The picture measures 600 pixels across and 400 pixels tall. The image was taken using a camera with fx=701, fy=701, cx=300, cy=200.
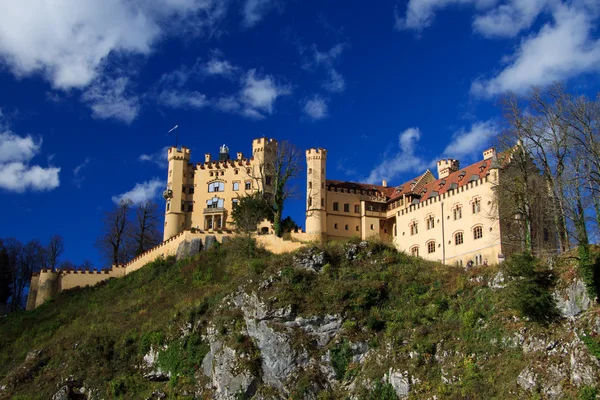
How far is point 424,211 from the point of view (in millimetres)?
61844

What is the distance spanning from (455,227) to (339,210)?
1250 centimetres

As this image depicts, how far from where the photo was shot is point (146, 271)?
64.1 meters

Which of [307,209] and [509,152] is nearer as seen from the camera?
[509,152]

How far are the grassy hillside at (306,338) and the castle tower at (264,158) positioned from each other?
1010 centimetres

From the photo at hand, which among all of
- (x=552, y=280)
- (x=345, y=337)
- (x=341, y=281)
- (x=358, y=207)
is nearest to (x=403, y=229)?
(x=358, y=207)

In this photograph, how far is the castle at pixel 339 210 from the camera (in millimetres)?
56750

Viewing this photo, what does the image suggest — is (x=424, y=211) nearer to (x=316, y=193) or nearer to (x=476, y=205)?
(x=476, y=205)

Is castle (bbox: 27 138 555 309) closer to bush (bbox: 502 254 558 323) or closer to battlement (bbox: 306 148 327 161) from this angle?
battlement (bbox: 306 148 327 161)

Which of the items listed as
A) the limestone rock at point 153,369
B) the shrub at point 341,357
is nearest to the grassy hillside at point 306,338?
the shrub at point 341,357

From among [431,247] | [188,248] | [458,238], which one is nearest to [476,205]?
[458,238]

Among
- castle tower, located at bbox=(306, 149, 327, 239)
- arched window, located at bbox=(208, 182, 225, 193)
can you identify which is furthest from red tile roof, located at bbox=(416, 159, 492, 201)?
arched window, located at bbox=(208, 182, 225, 193)

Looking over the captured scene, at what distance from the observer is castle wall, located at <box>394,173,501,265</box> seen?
54.6 meters

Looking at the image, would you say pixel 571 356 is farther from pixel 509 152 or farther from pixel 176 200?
pixel 176 200

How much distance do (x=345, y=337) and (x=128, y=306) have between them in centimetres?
2198
